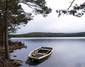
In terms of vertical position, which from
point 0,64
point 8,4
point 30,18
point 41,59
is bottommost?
point 41,59

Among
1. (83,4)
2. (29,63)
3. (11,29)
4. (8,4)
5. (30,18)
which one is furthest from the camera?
(11,29)

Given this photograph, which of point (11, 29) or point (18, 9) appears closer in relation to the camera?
point (18, 9)

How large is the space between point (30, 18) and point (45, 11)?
302 centimetres

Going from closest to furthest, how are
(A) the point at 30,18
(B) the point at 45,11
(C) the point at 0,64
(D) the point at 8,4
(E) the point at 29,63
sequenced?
(C) the point at 0,64 < (D) the point at 8,4 < (B) the point at 45,11 < (A) the point at 30,18 < (E) the point at 29,63

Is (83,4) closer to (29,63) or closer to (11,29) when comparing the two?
(29,63)

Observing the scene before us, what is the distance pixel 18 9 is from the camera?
2588 cm

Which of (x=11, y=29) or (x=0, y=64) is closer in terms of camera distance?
(x=0, y=64)

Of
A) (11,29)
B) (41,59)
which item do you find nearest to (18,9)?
(41,59)

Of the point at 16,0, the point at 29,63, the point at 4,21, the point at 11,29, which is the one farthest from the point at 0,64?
the point at 11,29

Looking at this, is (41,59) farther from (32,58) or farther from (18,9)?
(18,9)

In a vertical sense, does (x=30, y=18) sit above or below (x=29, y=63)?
above

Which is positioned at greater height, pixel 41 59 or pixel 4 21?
pixel 4 21

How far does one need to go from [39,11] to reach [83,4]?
7582 millimetres

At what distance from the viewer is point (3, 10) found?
77.2 feet
